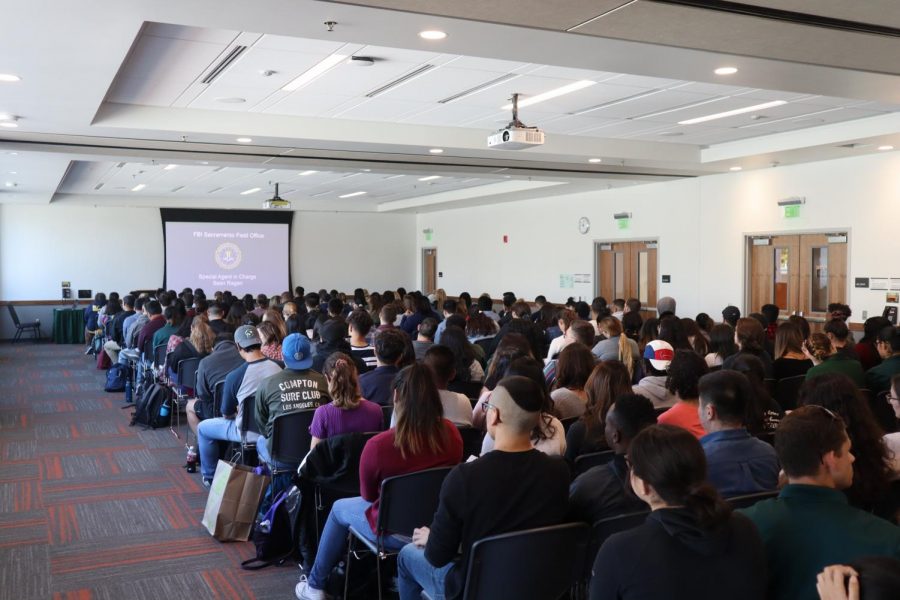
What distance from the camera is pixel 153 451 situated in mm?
7391

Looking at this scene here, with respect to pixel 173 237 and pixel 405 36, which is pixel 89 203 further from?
pixel 405 36

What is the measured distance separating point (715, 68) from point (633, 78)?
127cm

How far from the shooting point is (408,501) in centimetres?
337

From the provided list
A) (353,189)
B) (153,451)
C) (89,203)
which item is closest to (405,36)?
(153,451)

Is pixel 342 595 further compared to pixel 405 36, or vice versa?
pixel 405 36

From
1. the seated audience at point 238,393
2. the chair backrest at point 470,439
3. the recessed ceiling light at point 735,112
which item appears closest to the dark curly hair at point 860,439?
the chair backrest at point 470,439

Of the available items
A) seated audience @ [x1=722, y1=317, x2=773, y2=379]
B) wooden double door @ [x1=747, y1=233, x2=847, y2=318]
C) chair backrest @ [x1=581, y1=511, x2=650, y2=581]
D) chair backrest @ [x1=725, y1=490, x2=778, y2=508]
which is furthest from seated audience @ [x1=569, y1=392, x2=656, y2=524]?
wooden double door @ [x1=747, y1=233, x2=847, y2=318]

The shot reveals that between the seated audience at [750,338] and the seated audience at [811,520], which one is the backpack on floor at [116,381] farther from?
the seated audience at [811,520]

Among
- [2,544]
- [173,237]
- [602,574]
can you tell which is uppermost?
[173,237]

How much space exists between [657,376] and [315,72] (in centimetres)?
368

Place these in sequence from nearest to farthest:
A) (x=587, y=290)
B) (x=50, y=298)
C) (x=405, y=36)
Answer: (x=405, y=36) < (x=587, y=290) < (x=50, y=298)

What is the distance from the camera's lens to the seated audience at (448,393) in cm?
443

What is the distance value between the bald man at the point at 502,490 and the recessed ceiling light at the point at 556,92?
15.3 feet

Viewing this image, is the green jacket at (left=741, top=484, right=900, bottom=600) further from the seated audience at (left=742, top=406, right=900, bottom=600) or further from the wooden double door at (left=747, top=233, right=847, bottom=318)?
the wooden double door at (left=747, top=233, right=847, bottom=318)
